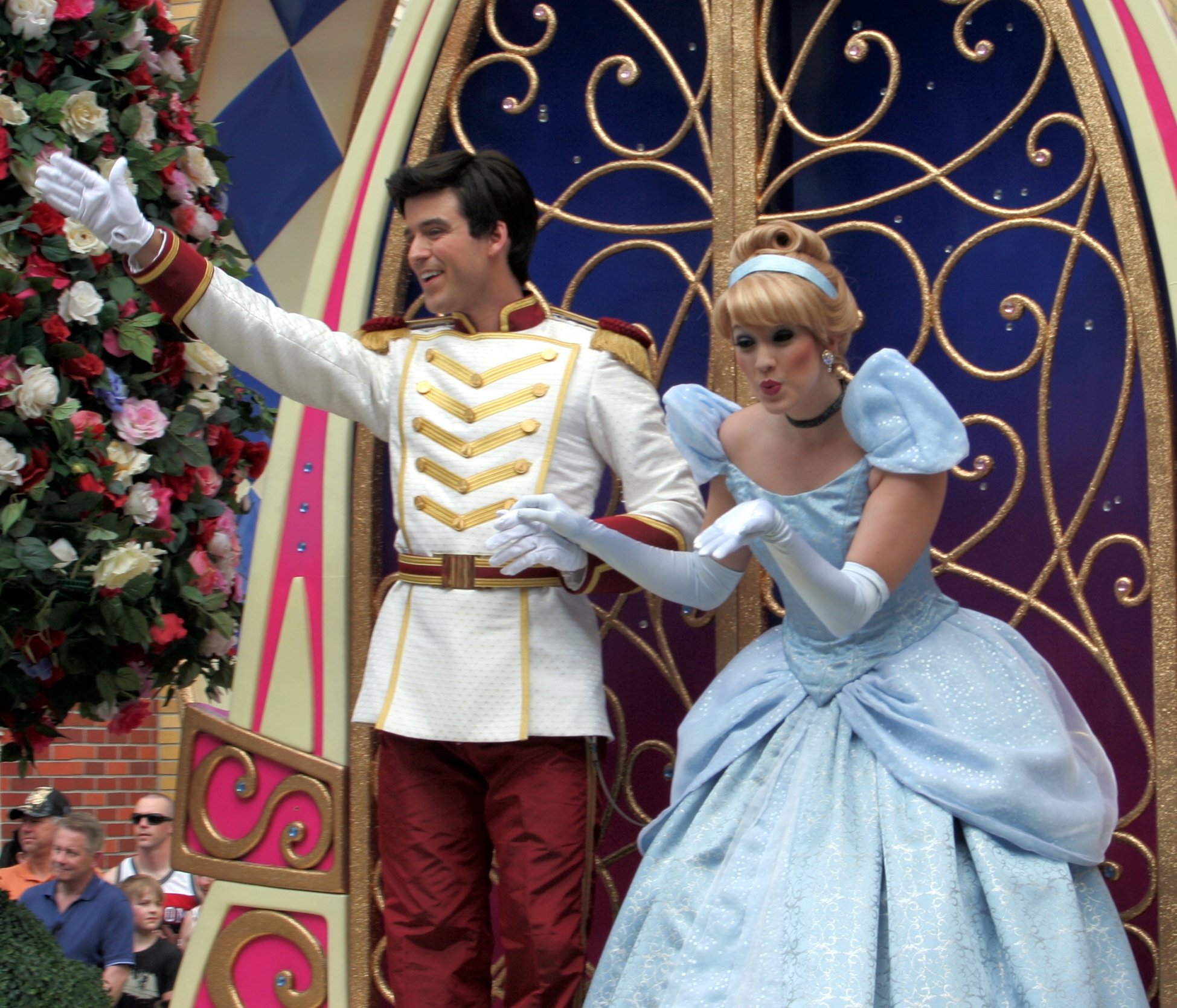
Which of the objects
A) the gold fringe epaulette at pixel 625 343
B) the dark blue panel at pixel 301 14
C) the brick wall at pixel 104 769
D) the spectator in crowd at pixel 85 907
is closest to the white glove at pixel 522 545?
the gold fringe epaulette at pixel 625 343

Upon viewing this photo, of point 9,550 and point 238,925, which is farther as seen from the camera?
point 238,925

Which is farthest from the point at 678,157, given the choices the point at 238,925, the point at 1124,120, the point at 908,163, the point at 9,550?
the point at 238,925

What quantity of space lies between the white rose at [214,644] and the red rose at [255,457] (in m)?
0.28

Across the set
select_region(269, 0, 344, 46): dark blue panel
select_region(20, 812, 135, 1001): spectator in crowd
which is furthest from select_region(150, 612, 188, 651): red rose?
select_region(269, 0, 344, 46): dark blue panel

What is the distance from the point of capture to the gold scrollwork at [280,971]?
251cm

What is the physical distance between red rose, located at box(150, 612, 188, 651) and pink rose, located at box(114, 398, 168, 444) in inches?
10.6

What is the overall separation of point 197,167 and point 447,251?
0.50m

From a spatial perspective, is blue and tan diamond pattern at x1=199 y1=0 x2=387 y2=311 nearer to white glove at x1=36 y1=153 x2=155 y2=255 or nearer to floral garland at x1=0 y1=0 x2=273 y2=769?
floral garland at x1=0 y1=0 x2=273 y2=769

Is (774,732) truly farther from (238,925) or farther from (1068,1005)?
(238,925)

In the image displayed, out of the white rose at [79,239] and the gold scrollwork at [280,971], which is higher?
the white rose at [79,239]

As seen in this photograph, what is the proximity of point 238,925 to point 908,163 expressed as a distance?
1.70 metres

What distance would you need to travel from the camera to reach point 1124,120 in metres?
2.27

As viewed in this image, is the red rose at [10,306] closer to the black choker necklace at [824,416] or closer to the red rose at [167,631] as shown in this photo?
the red rose at [167,631]

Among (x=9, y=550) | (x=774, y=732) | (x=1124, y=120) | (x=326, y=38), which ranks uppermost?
(x=326, y=38)
